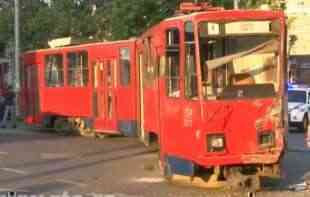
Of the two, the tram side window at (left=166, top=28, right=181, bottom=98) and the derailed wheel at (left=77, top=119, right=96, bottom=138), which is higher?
the tram side window at (left=166, top=28, right=181, bottom=98)

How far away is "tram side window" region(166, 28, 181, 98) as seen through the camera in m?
15.0

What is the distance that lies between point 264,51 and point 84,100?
12947mm

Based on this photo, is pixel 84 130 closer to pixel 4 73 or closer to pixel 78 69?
pixel 78 69

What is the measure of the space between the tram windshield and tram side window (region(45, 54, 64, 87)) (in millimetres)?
14619

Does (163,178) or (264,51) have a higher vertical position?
(264,51)

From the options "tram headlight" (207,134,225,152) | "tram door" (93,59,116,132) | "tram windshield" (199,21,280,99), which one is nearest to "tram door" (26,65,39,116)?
"tram door" (93,59,116,132)

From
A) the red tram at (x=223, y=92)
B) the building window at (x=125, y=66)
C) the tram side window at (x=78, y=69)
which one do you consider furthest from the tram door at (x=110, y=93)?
the red tram at (x=223, y=92)

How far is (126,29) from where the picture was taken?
35.8 m

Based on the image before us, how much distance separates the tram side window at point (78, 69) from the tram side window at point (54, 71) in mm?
612

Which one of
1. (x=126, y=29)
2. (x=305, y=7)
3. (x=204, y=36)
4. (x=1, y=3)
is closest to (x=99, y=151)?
(x=204, y=36)

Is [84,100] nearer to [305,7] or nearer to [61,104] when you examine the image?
[61,104]

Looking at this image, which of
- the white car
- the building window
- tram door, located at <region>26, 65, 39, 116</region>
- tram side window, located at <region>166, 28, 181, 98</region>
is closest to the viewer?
tram side window, located at <region>166, 28, 181, 98</region>

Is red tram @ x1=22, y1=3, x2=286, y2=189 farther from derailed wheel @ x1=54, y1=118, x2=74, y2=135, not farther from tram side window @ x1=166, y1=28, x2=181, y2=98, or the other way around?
derailed wheel @ x1=54, y1=118, x2=74, y2=135

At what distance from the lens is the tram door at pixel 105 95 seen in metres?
25.1
